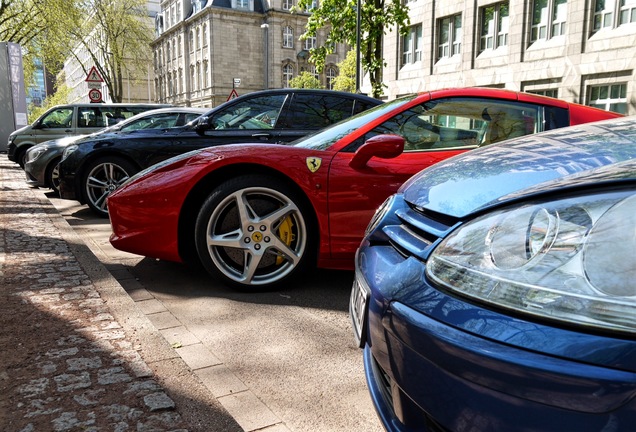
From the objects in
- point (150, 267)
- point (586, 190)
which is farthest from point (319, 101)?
point (586, 190)

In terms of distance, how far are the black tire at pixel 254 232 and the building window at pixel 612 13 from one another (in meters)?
22.2

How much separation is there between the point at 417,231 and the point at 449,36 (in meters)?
29.7

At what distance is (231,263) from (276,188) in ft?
2.10

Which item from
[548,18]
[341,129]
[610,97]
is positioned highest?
[548,18]

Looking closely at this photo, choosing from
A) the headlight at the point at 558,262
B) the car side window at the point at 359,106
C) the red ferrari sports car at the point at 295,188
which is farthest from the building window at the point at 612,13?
the headlight at the point at 558,262

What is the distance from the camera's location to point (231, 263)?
146 inches

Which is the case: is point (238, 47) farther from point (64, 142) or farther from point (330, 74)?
point (64, 142)

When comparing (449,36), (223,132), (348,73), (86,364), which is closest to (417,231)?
(86,364)

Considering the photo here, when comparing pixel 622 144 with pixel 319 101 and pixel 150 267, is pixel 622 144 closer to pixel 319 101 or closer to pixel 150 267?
pixel 150 267

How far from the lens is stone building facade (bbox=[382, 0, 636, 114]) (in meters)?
21.0

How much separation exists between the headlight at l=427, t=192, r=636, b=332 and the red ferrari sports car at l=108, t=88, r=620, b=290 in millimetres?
2072

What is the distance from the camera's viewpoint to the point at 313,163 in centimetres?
356

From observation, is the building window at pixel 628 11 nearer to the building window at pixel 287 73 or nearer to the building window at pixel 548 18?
the building window at pixel 548 18

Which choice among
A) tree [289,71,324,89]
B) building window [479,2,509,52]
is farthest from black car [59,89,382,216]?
tree [289,71,324,89]
